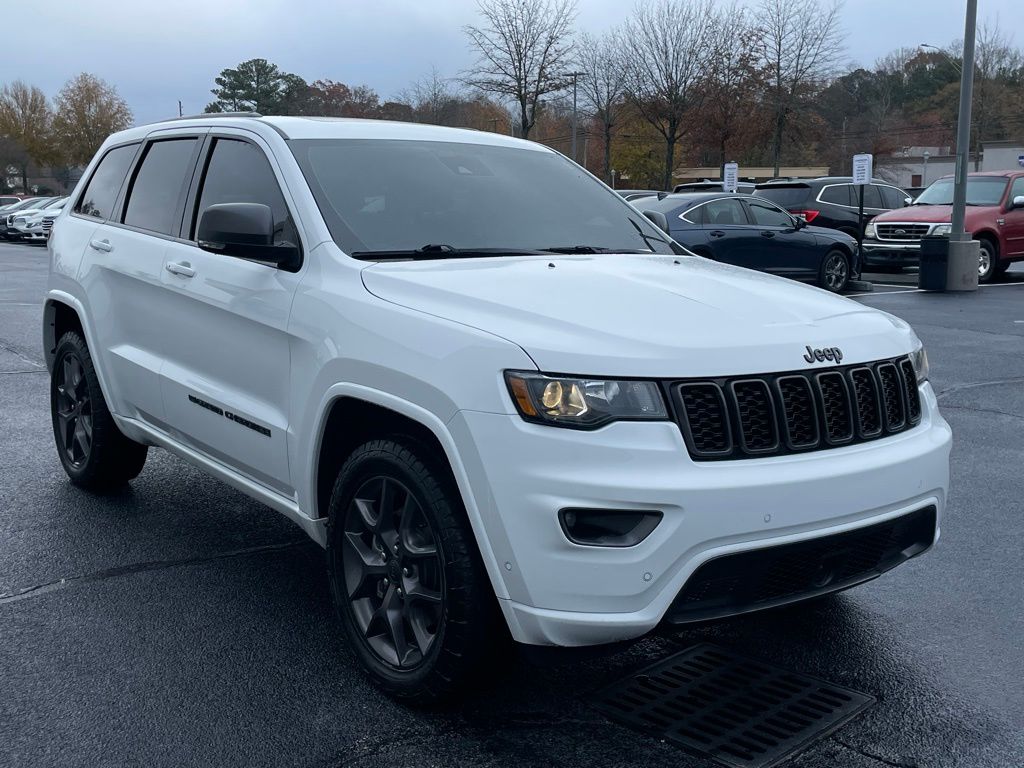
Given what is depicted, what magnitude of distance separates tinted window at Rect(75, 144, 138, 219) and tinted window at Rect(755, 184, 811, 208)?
688 inches

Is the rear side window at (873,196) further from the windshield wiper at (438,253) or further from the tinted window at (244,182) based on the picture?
the windshield wiper at (438,253)

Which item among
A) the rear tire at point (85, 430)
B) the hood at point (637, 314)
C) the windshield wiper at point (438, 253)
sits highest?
the windshield wiper at point (438, 253)

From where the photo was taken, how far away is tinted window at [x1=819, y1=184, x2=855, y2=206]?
2206 centimetres

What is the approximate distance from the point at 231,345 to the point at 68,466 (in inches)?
89.6

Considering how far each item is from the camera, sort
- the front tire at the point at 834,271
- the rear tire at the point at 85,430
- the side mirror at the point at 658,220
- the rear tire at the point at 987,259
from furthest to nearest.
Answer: the rear tire at the point at 987,259 → the front tire at the point at 834,271 → the rear tire at the point at 85,430 → the side mirror at the point at 658,220

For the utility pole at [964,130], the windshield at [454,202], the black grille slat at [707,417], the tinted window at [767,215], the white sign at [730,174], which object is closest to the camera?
the black grille slat at [707,417]

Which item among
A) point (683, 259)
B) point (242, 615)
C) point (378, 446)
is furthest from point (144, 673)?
point (683, 259)

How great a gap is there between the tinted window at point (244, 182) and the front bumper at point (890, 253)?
1638 centimetres

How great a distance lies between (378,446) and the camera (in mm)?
3426

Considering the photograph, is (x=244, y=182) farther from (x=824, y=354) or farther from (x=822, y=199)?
(x=822, y=199)

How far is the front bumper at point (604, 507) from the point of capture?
2.91 metres

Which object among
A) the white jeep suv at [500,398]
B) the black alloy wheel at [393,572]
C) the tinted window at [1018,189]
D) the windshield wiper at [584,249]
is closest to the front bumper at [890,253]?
the tinted window at [1018,189]

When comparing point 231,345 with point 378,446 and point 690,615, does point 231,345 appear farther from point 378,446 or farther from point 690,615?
point 690,615

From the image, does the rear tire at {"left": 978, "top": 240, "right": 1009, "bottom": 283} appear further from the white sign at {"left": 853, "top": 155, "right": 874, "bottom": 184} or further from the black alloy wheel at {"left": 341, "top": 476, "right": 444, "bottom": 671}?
the black alloy wheel at {"left": 341, "top": 476, "right": 444, "bottom": 671}
